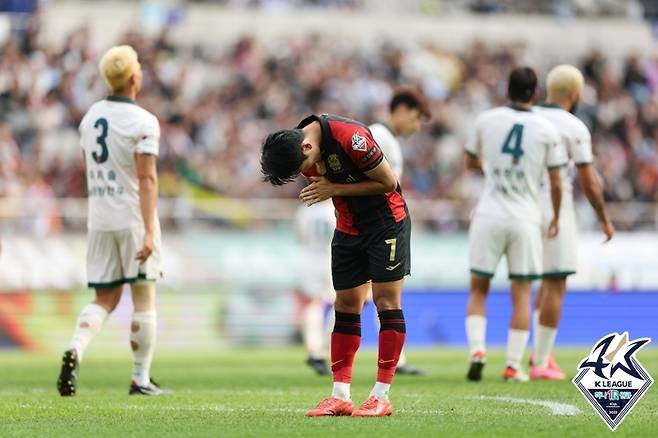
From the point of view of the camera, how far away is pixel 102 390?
11.2 metres

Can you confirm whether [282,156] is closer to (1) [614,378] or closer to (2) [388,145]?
(1) [614,378]

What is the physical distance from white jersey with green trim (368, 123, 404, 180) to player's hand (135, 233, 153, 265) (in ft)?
9.41

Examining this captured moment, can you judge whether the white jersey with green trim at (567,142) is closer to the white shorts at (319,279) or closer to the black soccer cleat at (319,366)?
the black soccer cleat at (319,366)

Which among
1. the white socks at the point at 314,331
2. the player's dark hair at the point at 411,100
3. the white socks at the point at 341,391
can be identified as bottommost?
the white socks at the point at 314,331

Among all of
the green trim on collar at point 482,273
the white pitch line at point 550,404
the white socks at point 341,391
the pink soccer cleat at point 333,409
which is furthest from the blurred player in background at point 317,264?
the pink soccer cleat at point 333,409

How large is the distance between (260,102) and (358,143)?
1689 centimetres

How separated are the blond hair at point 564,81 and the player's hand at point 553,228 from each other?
1.24 meters

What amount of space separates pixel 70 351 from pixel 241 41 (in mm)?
16568

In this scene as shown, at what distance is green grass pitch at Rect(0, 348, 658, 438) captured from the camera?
24.1 ft

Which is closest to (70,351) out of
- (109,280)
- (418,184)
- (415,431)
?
(109,280)

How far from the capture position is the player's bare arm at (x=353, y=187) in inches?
318

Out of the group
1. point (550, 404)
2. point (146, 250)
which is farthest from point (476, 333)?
point (146, 250)

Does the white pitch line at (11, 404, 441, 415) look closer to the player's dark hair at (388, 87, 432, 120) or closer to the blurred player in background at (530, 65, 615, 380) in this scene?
the blurred player in background at (530, 65, 615, 380)

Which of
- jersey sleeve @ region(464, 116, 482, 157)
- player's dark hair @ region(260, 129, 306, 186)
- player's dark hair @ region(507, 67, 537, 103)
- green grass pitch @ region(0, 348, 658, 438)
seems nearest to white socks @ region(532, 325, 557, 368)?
green grass pitch @ region(0, 348, 658, 438)
